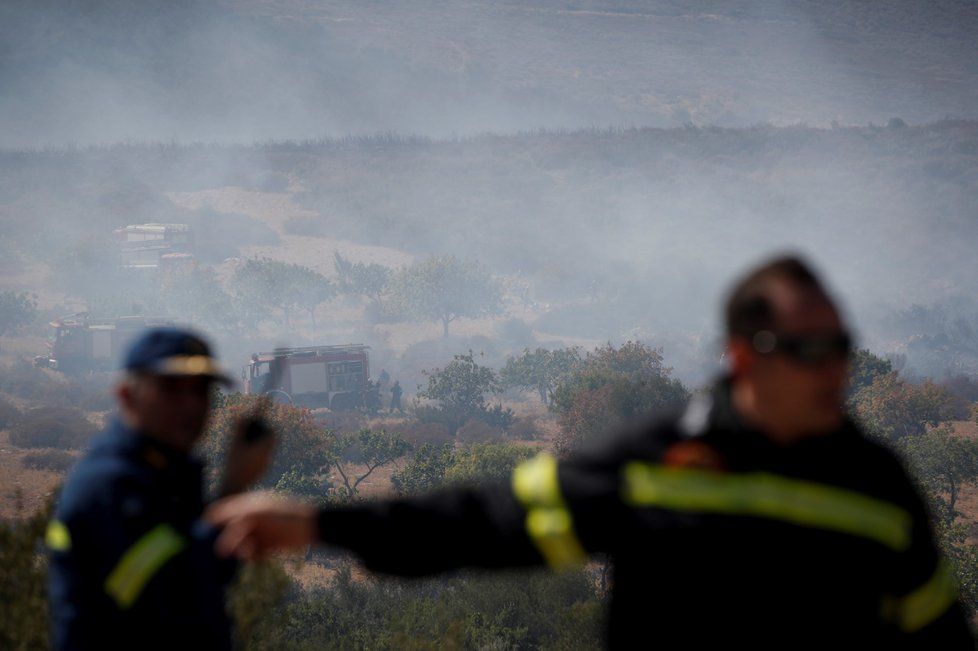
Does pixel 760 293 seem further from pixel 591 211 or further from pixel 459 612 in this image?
pixel 591 211

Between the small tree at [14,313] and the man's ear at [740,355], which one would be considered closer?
the man's ear at [740,355]

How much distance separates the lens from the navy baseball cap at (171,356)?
2234 mm

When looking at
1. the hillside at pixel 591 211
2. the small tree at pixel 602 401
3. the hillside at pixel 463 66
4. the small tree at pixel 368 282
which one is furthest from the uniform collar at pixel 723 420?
the hillside at pixel 463 66

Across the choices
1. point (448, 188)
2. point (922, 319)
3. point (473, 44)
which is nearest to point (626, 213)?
point (448, 188)

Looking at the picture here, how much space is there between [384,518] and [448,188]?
9911 centimetres

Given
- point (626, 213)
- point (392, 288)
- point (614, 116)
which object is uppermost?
point (614, 116)

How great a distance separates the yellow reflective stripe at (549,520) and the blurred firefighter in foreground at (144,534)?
0.78 metres

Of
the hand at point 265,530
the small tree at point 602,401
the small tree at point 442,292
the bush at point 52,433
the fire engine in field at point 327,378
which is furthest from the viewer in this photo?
the small tree at point 442,292

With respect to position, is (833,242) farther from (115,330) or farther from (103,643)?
(103,643)

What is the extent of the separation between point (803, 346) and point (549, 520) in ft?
2.09

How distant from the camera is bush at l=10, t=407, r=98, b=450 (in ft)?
104

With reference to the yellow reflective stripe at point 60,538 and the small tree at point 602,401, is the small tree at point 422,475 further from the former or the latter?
the yellow reflective stripe at point 60,538

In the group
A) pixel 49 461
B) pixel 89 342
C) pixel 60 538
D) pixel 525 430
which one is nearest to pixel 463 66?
pixel 89 342

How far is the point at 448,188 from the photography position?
327 feet
